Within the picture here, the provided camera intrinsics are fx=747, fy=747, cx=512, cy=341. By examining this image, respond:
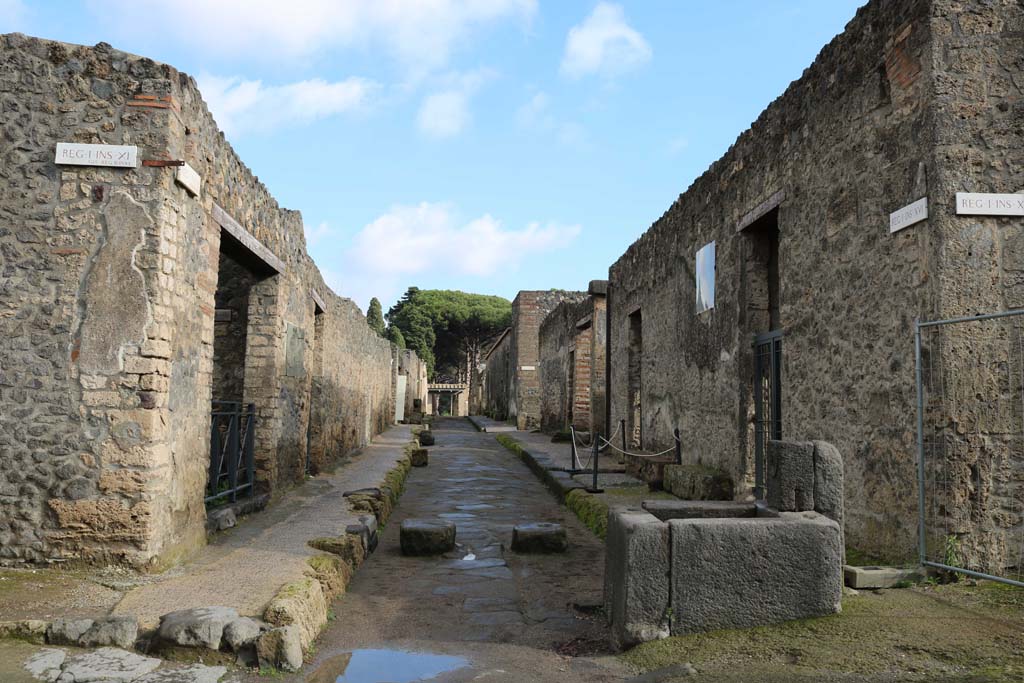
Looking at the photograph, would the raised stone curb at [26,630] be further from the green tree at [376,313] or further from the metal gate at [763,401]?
the green tree at [376,313]

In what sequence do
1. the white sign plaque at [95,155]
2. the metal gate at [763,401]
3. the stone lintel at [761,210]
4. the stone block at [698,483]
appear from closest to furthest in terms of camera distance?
1. the white sign plaque at [95,155]
2. the stone lintel at [761,210]
3. the metal gate at [763,401]
4. the stone block at [698,483]

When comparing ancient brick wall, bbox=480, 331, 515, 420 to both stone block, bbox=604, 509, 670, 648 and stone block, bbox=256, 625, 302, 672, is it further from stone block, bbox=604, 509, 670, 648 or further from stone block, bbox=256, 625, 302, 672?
stone block, bbox=256, 625, 302, 672

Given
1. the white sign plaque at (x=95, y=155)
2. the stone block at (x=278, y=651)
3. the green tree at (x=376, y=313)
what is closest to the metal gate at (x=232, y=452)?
the white sign plaque at (x=95, y=155)

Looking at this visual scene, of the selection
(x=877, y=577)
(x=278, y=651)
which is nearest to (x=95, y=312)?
(x=278, y=651)

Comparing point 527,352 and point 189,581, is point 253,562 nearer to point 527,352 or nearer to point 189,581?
point 189,581

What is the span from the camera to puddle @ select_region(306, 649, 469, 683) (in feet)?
11.0

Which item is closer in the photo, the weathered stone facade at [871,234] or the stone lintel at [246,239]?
the weathered stone facade at [871,234]

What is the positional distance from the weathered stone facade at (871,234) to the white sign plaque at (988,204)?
0.05 m

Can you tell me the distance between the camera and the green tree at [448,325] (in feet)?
164

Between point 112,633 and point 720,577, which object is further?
point 720,577

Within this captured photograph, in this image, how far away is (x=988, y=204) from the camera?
4.49 m

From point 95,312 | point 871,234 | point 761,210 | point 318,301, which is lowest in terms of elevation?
point 95,312

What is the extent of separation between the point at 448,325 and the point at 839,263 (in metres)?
46.0

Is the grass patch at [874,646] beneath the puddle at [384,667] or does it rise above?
above
